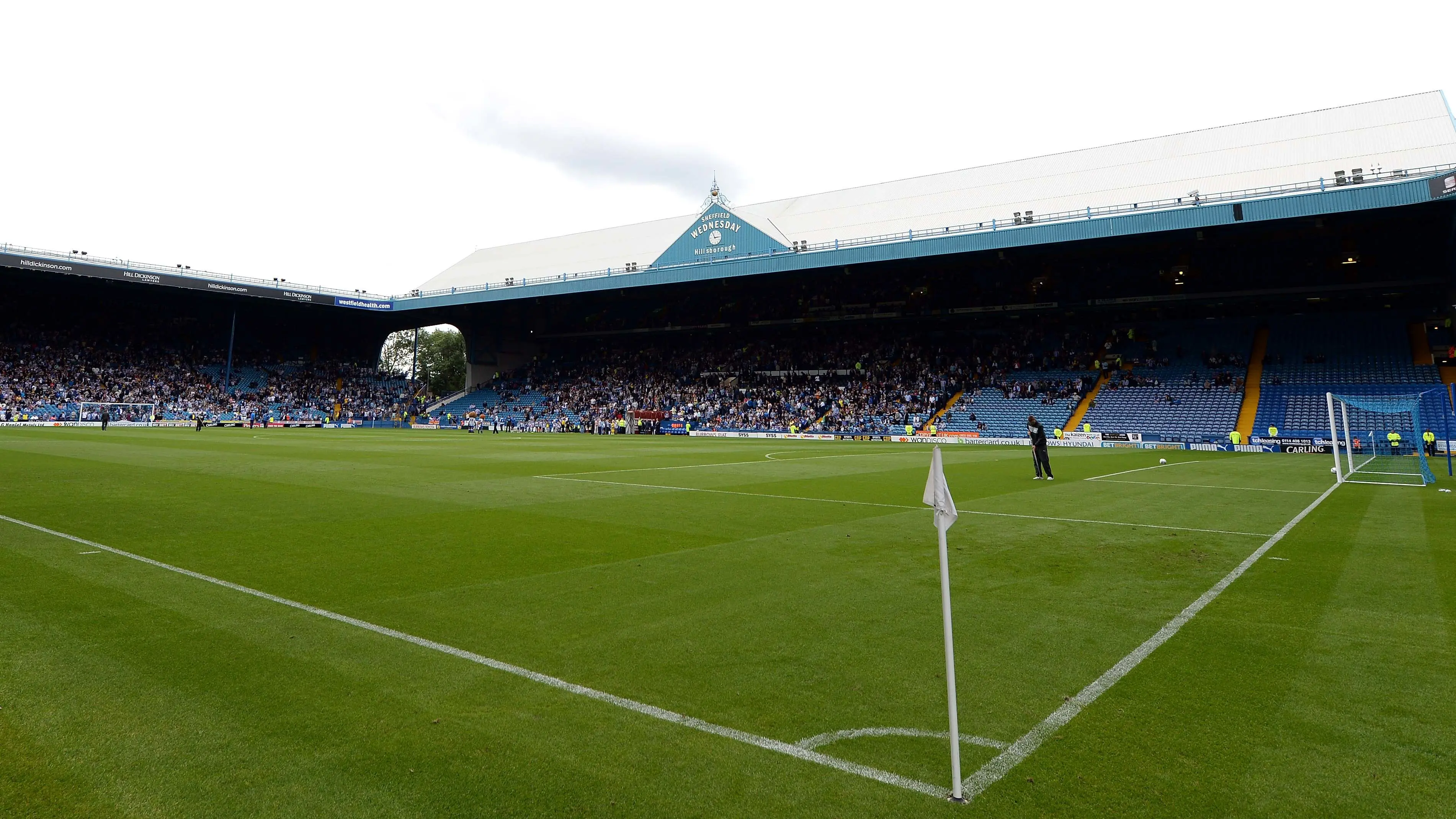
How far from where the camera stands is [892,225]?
50844 mm

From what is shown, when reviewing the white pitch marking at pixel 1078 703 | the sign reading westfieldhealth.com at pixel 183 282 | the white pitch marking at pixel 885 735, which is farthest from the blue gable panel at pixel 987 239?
the white pitch marking at pixel 885 735

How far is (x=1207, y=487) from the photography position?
54.2ft

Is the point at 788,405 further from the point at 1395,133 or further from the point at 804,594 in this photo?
the point at 804,594

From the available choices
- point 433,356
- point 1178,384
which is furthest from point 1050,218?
point 433,356

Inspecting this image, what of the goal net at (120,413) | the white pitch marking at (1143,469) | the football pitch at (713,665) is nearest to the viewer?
the football pitch at (713,665)

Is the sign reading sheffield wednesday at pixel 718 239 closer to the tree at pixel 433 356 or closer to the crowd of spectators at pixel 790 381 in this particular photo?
the crowd of spectators at pixel 790 381

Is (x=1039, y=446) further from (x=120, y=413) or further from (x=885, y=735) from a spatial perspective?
(x=120, y=413)

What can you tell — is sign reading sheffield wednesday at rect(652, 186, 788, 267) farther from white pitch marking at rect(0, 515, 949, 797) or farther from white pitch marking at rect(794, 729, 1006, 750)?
white pitch marking at rect(794, 729, 1006, 750)

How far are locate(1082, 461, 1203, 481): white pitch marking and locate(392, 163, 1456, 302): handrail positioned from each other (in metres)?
16.1

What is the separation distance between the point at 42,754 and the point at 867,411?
156 ft

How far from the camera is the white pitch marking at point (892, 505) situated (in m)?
10.6

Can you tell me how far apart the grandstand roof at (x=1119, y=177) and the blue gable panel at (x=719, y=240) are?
1.73ft

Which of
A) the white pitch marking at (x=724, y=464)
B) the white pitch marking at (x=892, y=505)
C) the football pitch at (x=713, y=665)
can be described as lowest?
the football pitch at (x=713, y=665)

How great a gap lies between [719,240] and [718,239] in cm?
13
